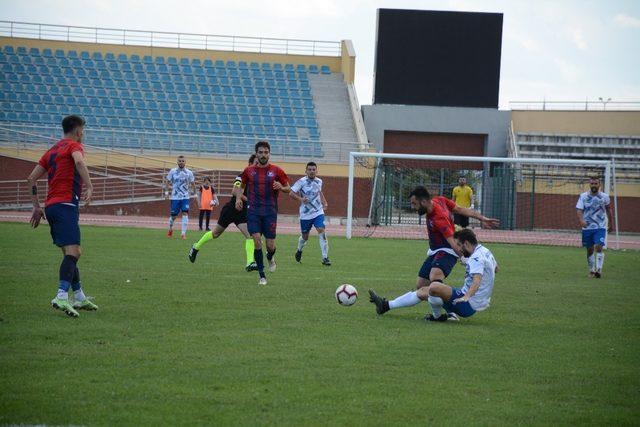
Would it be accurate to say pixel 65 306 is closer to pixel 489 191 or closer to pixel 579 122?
pixel 489 191

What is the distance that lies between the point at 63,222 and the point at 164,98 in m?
32.8

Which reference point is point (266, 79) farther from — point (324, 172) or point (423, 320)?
point (423, 320)

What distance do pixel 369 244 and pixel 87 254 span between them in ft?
31.0

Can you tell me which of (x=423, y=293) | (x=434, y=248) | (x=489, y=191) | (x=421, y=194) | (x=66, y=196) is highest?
(x=489, y=191)

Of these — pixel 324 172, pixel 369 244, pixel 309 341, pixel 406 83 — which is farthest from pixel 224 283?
pixel 406 83

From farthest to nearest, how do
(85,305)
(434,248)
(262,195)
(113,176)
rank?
(113,176) → (262,195) → (434,248) → (85,305)

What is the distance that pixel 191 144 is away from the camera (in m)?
38.4

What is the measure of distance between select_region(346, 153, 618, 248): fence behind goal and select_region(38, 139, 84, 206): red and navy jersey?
2443 cm

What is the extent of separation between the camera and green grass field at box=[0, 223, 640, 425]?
19.7 ft

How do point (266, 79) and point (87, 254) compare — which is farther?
point (266, 79)

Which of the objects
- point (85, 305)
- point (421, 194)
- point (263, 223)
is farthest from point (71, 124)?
point (263, 223)

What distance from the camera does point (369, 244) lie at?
25.1m

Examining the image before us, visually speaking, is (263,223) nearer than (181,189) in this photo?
Yes

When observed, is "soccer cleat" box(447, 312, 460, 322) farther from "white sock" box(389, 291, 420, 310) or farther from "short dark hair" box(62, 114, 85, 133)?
"short dark hair" box(62, 114, 85, 133)
